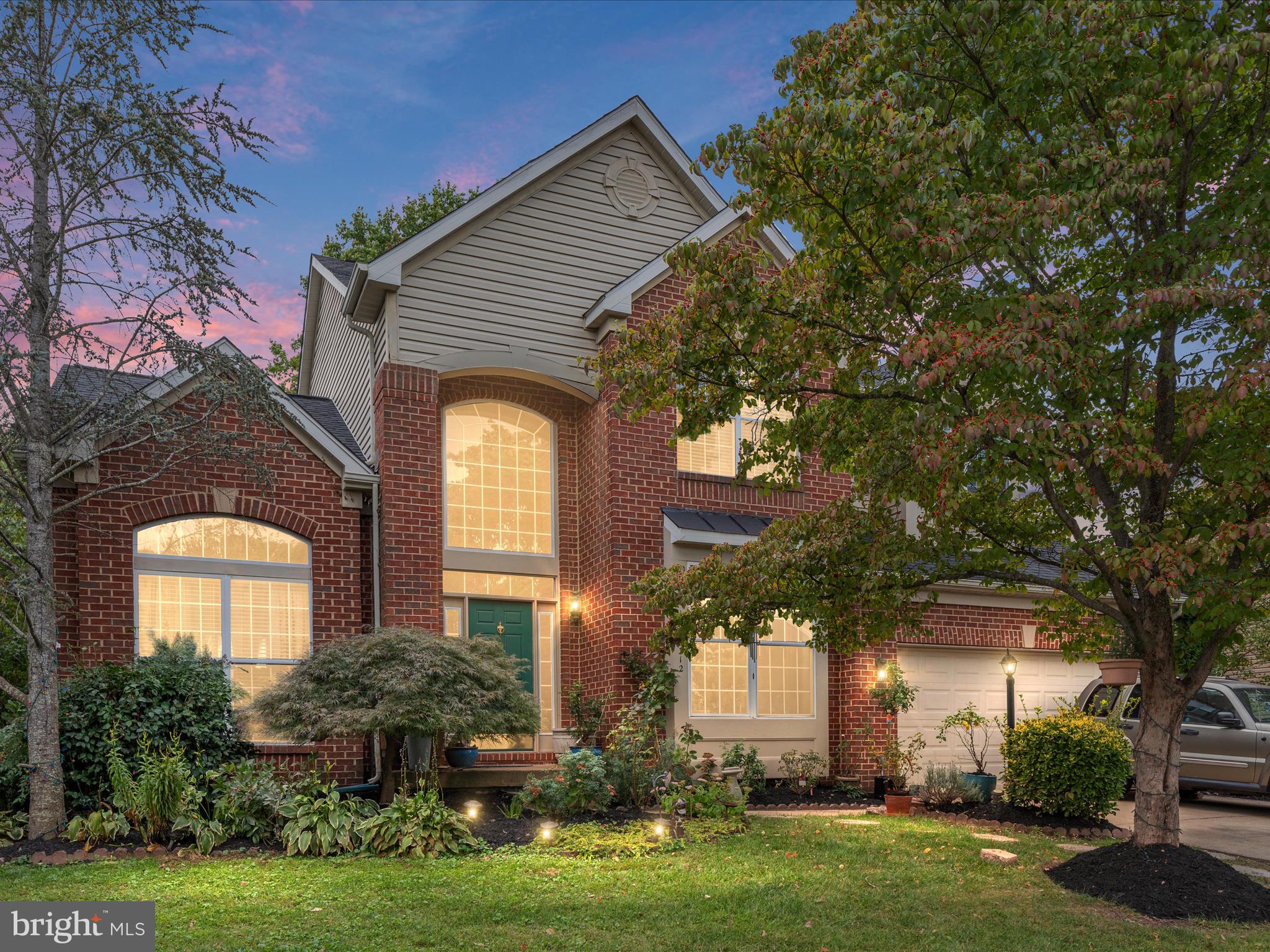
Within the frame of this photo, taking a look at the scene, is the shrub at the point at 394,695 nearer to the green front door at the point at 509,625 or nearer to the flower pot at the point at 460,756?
the flower pot at the point at 460,756

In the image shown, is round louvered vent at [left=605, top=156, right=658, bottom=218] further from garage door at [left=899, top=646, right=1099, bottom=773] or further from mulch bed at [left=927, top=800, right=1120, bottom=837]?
mulch bed at [left=927, top=800, right=1120, bottom=837]

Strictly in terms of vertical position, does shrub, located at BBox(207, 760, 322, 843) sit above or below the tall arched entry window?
below

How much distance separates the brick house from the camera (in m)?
13.1

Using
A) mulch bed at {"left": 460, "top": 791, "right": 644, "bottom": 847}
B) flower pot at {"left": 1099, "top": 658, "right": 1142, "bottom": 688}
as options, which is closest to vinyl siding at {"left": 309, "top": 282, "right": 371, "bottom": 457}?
mulch bed at {"left": 460, "top": 791, "right": 644, "bottom": 847}

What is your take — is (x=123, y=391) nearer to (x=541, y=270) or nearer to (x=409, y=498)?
(x=409, y=498)

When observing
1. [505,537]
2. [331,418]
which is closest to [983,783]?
[505,537]

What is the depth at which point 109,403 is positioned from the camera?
11406 mm

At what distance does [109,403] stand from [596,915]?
314 inches

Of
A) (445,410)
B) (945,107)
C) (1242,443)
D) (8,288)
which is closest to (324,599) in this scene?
(445,410)

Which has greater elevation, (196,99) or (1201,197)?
(196,99)

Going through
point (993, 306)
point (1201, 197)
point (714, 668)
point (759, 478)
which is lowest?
point (714, 668)

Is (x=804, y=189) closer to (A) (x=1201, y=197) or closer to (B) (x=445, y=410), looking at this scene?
(A) (x=1201, y=197)

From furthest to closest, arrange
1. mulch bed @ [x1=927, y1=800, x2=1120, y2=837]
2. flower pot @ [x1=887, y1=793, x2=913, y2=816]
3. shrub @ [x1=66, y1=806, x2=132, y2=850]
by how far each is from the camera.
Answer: flower pot @ [x1=887, y1=793, x2=913, y2=816]
mulch bed @ [x1=927, y1=800, x2=1120, y2=837]
shrub @ [x1=66, y1=806, x2=132, y2=850]

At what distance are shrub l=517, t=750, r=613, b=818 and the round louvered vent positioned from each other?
29.5 ft
